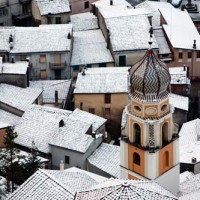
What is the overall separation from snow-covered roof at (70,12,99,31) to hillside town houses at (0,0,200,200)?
17 cm

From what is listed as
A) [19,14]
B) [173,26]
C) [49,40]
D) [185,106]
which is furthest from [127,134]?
[19,14]

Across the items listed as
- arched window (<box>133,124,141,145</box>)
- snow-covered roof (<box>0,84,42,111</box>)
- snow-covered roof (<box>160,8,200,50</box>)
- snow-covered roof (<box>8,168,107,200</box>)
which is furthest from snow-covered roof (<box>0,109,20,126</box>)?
snow-covered roof (<box>160,8,200,50</box>)

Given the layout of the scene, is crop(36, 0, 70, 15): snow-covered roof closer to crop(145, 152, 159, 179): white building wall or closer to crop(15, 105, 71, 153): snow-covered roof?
crop(15, 105, 71, 153): snow-covered roof

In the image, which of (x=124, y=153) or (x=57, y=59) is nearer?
(x=124, y=153)

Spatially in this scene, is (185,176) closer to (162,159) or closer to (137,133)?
(162,159)

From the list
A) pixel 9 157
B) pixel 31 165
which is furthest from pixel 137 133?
pixel 9 157

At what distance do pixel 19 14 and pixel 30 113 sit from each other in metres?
35.1

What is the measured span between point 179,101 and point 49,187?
125 feet

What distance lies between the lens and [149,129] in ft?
217

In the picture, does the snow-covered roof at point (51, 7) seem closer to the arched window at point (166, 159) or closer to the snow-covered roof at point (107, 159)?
the snow-covered roof at point (107, 159)

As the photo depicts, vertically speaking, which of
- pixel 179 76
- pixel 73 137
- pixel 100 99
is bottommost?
pixel 73 137

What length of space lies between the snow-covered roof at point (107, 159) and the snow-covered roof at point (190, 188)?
8.84 meters

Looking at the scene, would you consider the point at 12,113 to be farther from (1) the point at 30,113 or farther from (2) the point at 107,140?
(2) the point at 107,140

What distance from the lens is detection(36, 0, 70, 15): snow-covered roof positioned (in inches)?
4461
